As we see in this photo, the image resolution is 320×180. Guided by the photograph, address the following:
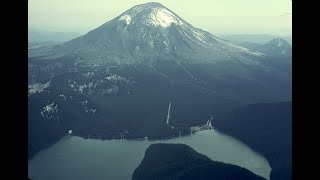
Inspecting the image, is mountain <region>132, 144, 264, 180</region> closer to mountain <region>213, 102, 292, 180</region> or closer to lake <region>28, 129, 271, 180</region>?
lake <region>28, 129, 271, 180</region>

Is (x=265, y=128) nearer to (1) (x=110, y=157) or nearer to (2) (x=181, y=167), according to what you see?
(1) (x=110, y=157)

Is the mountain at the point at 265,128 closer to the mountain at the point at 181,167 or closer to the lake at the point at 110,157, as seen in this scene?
the lake at the point at 110,157

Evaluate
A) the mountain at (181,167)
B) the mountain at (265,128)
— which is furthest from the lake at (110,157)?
the mountain at (181,167)

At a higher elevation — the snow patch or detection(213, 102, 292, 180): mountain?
the snow patch

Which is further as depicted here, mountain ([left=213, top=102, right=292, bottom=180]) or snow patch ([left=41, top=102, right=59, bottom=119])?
snow patch ([left=41, top=102, right=59, bottom=119])

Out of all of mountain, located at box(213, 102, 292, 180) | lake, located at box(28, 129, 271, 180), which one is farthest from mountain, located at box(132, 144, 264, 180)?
mountain, located at box(213, 102, 292, 180)
